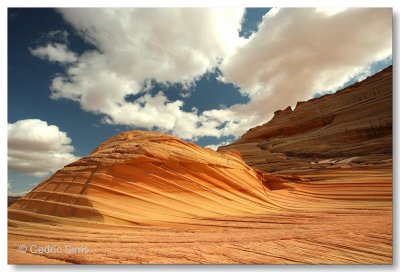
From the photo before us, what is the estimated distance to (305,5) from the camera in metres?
4.67

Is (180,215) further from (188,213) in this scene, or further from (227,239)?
(227,239)

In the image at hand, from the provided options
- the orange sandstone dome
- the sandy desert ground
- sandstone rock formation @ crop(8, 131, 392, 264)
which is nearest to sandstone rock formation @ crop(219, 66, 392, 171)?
sandstone rock formation @ crop(8, 131, 392, 264)

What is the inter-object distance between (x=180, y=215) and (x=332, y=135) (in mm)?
10897

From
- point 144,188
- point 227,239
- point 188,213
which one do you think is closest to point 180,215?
point 188,213

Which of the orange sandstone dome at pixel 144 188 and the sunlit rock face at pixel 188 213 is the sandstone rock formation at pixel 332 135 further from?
the orange sandstone dome at pixel 144 188

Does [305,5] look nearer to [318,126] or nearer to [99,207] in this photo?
[99,207]

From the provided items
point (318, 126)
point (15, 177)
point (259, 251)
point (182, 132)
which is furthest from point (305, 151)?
point (15, 177)

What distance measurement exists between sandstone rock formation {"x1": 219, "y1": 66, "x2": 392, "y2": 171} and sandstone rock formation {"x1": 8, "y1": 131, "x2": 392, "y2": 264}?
12.9 ft

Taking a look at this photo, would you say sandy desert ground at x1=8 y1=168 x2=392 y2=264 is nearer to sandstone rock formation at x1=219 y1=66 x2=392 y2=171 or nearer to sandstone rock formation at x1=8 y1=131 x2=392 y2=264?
sandstone rock formation at x1=8 y1=131 x2=392 y2=264

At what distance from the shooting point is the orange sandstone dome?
4.41 metres

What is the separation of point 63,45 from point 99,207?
261cm

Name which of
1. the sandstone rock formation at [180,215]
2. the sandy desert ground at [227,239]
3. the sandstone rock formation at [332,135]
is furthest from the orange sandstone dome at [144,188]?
the sandstone rock formation at [332,135]

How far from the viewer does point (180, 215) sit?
465 centimetres

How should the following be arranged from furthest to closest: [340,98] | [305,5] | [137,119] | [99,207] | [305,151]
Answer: [340,98] < [305,151] < [137,119] < [305,5] < [99,207]
